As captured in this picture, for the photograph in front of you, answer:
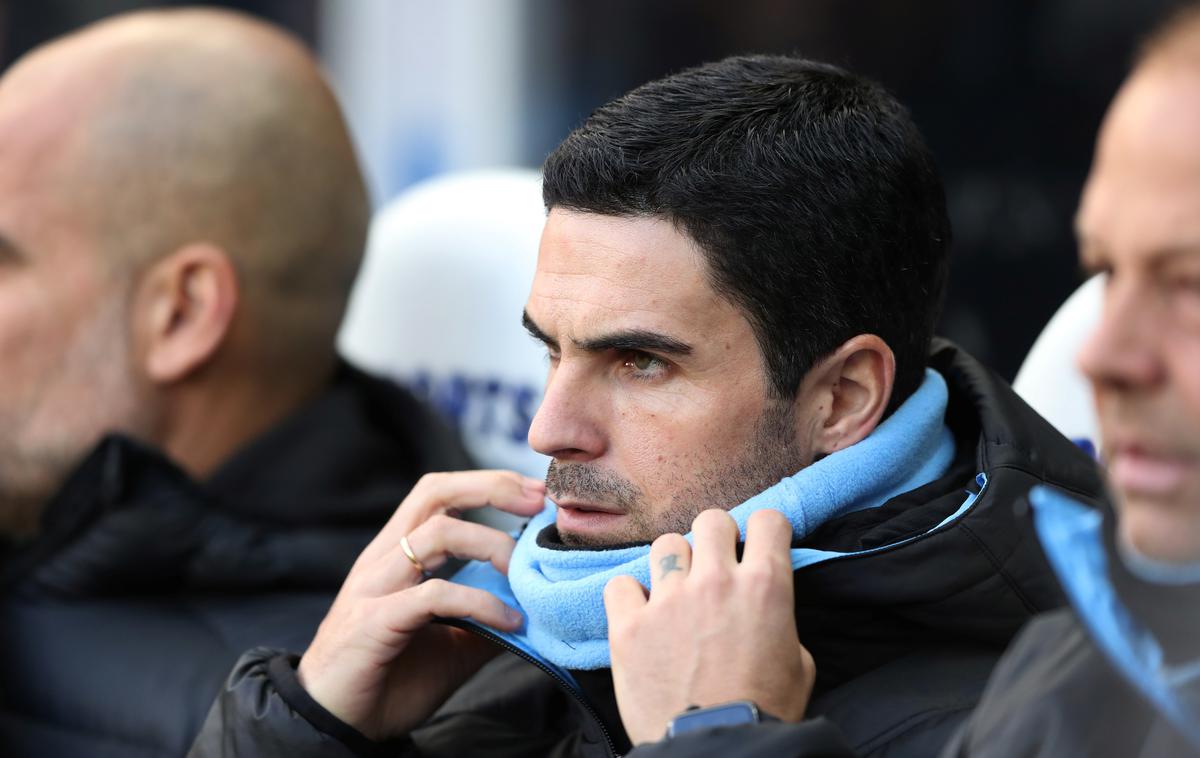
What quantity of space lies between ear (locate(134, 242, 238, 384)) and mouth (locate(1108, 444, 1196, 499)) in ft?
7.50

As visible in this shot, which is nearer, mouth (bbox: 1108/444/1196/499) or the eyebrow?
mouth (bbox: 1108/444/1196/499)

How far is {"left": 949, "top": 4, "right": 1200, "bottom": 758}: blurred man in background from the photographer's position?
1348mm

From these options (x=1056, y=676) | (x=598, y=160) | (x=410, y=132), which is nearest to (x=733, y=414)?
(x=598, y=160)

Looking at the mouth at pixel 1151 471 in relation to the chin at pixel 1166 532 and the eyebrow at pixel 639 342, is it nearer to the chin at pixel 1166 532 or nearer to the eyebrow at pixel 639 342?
the chin at pixel 1166 532

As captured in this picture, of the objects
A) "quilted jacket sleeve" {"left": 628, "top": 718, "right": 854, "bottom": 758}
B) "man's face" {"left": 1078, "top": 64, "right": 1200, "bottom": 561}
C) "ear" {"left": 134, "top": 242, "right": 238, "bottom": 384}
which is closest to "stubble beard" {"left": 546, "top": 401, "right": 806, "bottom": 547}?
"quilted jacket sleeve" {"left": 628, "top": 718, "right": 854, "bottom": 758}

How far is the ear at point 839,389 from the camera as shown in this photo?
84.0 inches

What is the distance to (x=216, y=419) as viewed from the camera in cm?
337

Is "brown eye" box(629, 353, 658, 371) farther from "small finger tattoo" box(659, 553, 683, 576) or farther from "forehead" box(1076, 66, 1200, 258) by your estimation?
"forehead" box(1076, 66, 1200, 258)

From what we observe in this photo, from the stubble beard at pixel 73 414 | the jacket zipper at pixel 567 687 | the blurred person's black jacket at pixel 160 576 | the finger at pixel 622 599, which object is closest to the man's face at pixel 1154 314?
the finger at pixel 622 599

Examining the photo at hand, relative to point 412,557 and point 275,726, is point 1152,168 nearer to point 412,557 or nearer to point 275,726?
point 412,557

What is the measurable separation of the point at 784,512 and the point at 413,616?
22.4 inches

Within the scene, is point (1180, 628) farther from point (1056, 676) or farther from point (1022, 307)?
point (1022, 307)

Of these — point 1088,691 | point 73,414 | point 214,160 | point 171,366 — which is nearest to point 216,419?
point 171,366

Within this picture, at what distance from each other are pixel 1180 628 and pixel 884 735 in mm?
586
